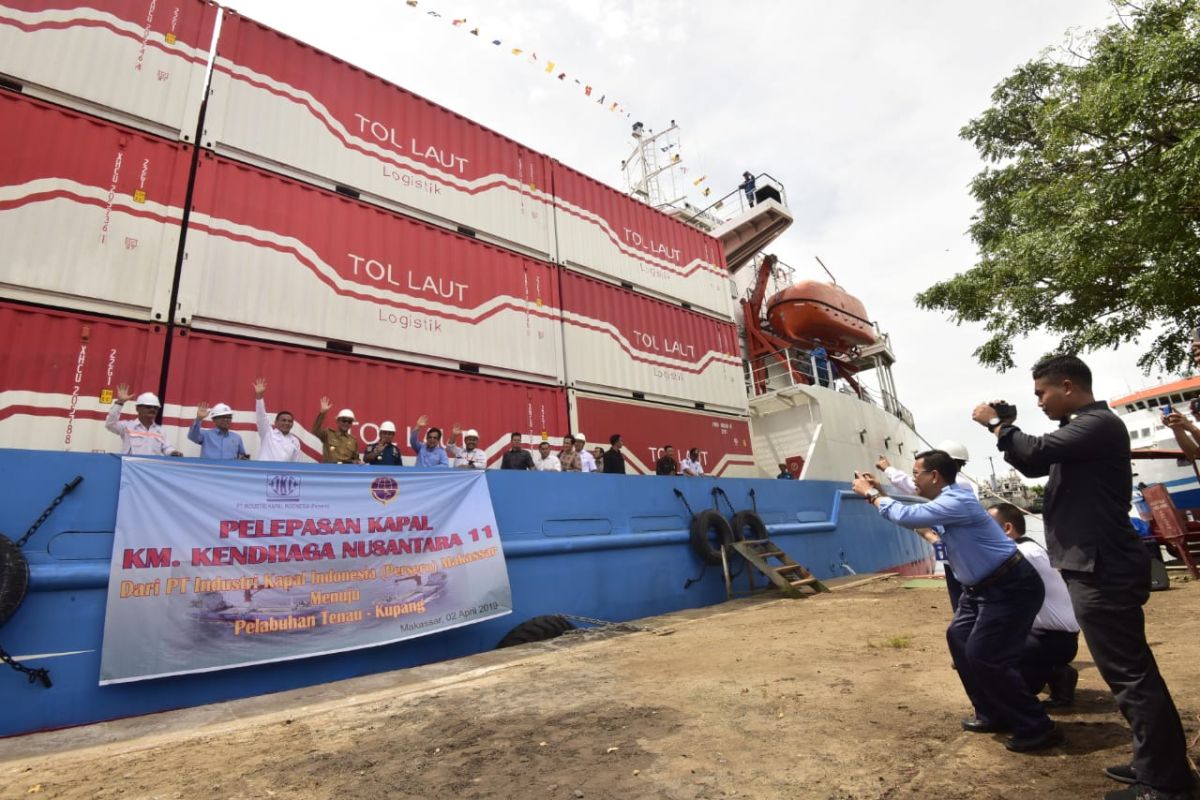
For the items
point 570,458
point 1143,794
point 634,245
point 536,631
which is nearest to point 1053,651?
point 1143,794

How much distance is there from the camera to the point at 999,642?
2.52m

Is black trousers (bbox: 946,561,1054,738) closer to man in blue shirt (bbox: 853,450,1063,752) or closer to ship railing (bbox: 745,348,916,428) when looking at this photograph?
man in blue shirt (bbox: 853,450,1063,752)

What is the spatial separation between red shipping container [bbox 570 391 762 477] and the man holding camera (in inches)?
291

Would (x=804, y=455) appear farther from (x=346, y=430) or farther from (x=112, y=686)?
(x=112, y=686)

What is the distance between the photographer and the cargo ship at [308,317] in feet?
15.0

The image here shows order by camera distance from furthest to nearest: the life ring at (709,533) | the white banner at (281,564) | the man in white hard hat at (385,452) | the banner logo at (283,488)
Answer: the life ring at (709,533)
the man in white hard hat at (385,452)
the banner logo at (283,488)
the white banner at (281,564)

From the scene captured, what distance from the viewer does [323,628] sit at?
15.7 feet

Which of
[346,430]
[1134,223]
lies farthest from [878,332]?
[346,430]

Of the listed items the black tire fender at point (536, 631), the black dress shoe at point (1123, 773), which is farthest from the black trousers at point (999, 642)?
the black tire fender at point (536, 631)

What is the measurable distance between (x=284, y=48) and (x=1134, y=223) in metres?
11.5

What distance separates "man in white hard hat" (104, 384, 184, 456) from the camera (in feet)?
16.6

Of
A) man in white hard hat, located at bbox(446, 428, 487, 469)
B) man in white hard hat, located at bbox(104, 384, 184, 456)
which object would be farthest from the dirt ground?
man in white hard hat, located at bbox(446, 428, 487, 469)

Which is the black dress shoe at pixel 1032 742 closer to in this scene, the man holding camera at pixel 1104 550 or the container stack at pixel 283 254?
the man holding camera at pixel 1104 550

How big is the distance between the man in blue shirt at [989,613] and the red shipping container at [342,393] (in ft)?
20.3
